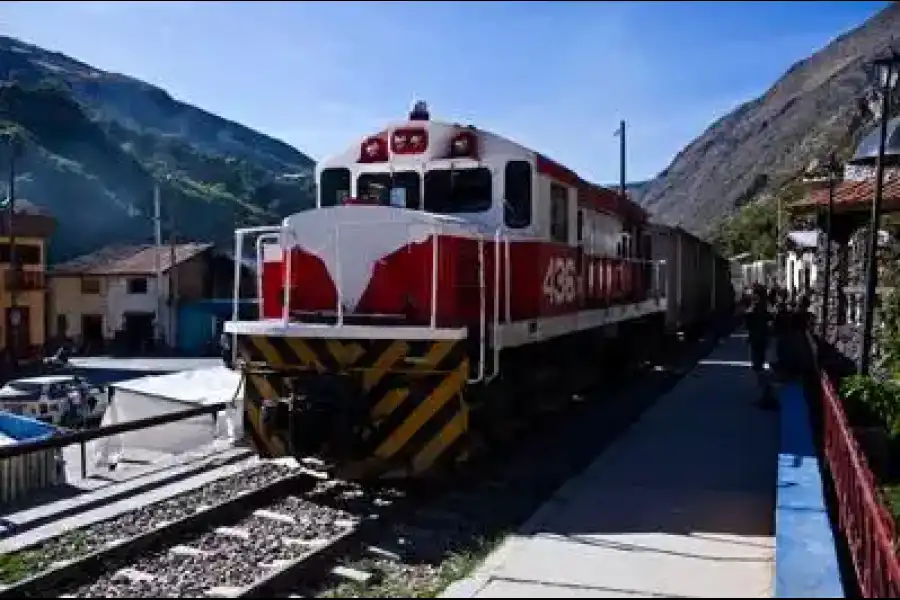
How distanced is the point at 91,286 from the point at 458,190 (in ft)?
142

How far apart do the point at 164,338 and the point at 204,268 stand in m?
4.67

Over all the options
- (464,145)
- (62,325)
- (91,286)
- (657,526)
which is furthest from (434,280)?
(62,325)

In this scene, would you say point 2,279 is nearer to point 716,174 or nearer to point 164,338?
point 164,338

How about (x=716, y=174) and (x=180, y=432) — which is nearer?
(x=180, y=432)

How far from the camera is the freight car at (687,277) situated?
2280cm

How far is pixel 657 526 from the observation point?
712 centimetres

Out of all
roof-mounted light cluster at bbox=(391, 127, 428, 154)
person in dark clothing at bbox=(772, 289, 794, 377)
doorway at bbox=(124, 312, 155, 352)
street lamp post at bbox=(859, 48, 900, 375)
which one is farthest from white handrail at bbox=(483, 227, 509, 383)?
doorway at bbox=(124, 312, 155, 352)

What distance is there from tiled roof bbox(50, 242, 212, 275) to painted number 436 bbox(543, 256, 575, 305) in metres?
38.8

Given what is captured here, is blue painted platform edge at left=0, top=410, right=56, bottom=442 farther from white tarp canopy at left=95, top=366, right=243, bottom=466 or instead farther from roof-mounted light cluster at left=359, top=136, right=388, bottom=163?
roof-mounted light cluster at left=359, top=136, right=388, bottom=163

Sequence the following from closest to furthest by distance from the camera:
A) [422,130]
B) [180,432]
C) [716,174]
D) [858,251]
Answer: [422,130], [180,432], [858,251], [716,174]

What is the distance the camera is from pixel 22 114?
72.6 m

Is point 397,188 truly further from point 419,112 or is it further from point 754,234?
point 754,234

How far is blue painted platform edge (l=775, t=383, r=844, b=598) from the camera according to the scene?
4988mm

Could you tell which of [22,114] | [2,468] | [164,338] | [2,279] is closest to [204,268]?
[164,338]
